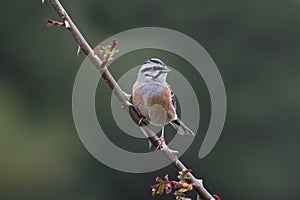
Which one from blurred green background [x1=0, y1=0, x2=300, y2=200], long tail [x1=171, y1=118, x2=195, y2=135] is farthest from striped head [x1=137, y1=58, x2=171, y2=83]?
blurred green background [x1=0, y1=0, x2=300, y2=200]

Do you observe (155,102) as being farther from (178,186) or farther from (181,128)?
(178,186)

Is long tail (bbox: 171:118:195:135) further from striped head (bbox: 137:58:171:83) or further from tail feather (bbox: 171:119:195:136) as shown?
striped head (bbox: 137:58:171:83)

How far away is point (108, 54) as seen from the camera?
182cm

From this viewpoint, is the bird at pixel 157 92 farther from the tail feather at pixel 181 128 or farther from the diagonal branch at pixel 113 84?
the diagonal branch at pixel 113 84

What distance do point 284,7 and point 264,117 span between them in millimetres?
2677

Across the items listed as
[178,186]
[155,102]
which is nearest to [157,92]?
[155,102]

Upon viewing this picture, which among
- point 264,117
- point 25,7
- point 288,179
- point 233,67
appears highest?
point 25,7

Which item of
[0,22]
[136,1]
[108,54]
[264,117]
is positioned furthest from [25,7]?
[108,54]

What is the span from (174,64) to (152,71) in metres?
12.8

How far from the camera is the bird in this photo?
296cm

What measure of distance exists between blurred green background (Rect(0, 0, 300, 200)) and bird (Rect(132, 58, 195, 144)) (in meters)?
12.1

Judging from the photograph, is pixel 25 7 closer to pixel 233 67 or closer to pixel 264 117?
pixel 233 67

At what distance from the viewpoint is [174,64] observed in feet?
52.2

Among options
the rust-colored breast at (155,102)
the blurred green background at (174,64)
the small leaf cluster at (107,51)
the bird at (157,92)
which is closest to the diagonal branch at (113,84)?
the small leaf cluster at (107,51)
